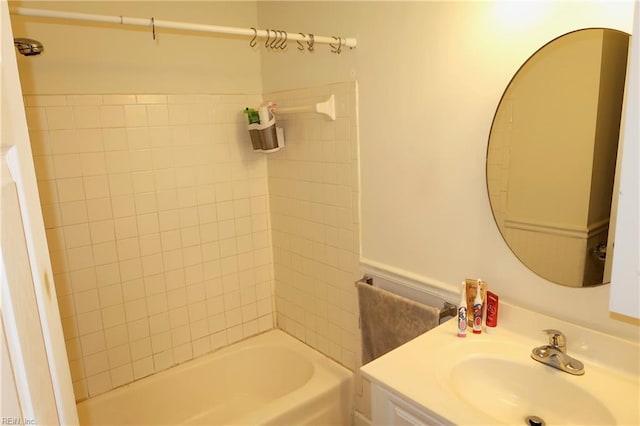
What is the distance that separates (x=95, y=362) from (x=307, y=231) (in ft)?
4.06

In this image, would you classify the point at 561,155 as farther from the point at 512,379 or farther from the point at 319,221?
the point at 319,221

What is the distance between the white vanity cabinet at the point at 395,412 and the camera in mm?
1172

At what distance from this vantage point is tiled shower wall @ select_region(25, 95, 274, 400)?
6.51ft

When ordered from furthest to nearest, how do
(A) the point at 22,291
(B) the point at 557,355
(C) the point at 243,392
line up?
1. (C) the point at 243,392
2. (B) the point at 557,355
3. (A) the point at 22,291

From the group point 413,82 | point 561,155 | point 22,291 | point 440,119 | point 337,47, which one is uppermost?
point 337,47

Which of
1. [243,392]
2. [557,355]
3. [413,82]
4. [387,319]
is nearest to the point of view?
[557,355]

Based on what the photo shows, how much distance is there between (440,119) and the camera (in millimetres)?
1599

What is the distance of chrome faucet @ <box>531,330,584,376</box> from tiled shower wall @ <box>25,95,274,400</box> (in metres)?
1.68

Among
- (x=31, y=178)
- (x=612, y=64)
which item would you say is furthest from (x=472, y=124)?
(x=31, y=178)

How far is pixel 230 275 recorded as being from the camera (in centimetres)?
252

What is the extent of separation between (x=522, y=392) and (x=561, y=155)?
72 cm

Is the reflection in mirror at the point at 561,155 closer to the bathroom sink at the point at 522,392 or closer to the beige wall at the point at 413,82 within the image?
the beige wall at the point at 413,82

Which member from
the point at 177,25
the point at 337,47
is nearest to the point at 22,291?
the point at 177,25

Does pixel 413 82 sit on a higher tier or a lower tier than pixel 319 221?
higher
